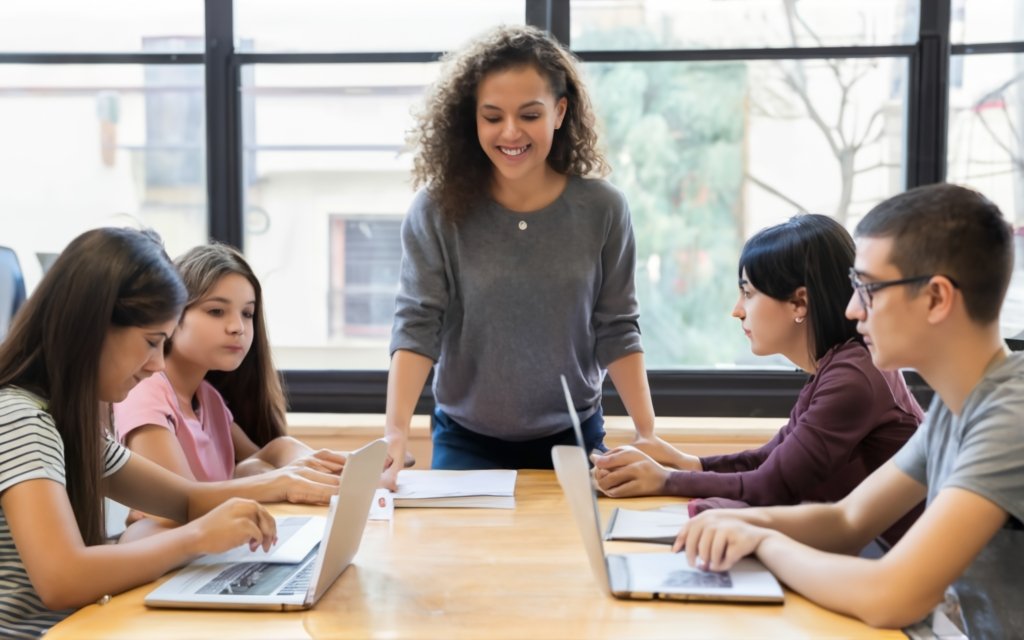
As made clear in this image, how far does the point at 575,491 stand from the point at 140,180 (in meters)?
2.64

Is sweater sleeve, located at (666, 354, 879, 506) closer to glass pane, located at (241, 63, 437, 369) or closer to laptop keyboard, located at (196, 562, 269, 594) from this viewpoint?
laptop keyboard, located at (196, 562, 269, 594)

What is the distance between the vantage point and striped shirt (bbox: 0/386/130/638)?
4.46ft

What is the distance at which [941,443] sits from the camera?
137 centimetres

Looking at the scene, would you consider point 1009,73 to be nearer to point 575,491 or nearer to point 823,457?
point 823,457

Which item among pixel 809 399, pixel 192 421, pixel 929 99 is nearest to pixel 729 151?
pixel 929 99

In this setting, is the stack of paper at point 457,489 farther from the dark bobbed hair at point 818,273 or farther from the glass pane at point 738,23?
the glass pane at point 738,23

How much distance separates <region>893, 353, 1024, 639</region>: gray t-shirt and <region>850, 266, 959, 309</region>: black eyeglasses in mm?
142

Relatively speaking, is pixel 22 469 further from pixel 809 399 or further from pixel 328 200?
pixel 328 200

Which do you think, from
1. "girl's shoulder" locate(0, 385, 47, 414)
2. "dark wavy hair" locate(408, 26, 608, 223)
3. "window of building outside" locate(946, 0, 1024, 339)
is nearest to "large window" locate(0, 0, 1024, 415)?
"window of building outside" locate(946, 0, 1024, 339)

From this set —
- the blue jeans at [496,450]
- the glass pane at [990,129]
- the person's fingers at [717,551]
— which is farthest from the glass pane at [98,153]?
the person's fingers at [717,551]

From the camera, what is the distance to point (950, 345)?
51.8 inches

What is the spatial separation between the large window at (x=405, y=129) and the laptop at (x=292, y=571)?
77.6 inches

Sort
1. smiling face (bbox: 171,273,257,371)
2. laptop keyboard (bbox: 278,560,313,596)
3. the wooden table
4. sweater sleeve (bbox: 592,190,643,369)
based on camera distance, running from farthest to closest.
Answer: sweater sleeve (bbox: 592,190,643,369), smiling face (bbox: 171,273,257,371), laptop keyboard (bbox: 278,560,313,596), the wooden table

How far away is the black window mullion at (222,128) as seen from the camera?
332 cm
